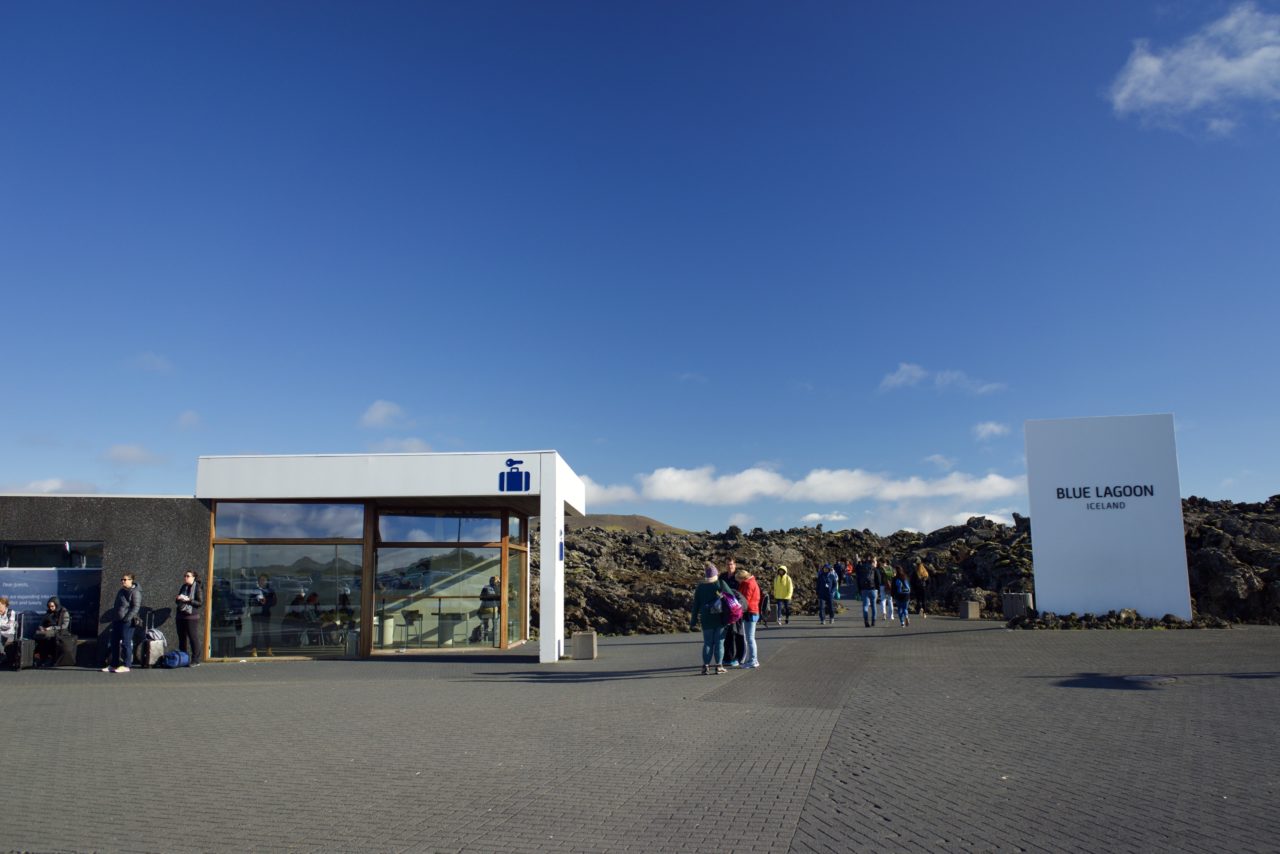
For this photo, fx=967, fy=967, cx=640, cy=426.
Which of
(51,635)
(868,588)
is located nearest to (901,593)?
(868,588)

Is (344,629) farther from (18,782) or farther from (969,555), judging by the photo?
(969,555)

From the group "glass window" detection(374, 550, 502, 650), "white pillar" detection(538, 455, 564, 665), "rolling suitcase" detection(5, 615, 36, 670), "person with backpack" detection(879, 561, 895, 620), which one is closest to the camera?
"rolling suitcase" detection(5, 615, 36, 670)

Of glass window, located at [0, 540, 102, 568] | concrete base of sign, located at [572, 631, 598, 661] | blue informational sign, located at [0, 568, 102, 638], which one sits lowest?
concrete base of sign, located at [572, 631, 598, 661]

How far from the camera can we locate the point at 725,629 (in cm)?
1544

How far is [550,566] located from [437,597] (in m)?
3.57

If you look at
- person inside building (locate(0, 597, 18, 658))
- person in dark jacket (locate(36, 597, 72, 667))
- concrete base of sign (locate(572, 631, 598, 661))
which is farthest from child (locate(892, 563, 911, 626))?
person inside building (locate(0, 597, 18, 658))

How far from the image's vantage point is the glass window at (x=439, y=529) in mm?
19766

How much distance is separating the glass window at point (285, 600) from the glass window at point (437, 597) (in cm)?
61

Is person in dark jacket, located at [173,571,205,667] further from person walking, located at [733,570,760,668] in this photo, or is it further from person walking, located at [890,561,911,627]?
person walking, located at [890,561,911,627]

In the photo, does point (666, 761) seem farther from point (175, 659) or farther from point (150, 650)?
point (150, 650)

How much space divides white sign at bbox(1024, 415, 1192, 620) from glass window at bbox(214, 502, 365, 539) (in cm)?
1555

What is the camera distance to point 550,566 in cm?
1778

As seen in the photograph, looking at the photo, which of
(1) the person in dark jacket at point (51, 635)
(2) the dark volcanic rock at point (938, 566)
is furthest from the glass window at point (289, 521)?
(2) the dark volcanic rock at point (938, 566)

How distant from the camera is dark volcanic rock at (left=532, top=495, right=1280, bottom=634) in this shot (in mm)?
29625
